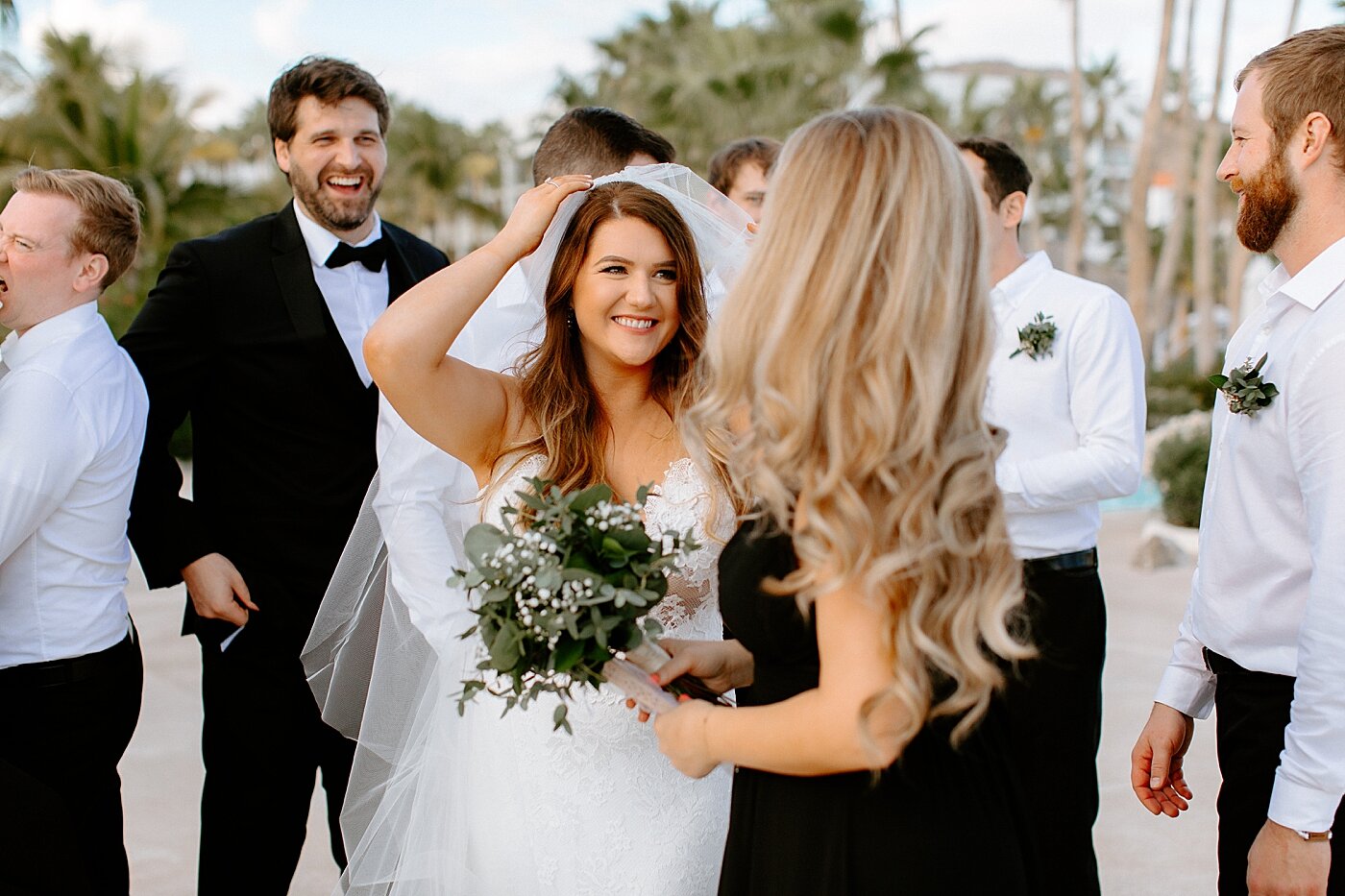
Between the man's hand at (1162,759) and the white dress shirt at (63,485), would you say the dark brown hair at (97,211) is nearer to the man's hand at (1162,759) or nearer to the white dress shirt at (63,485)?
the white dress shirt at (63,485)

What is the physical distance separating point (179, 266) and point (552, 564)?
7.10 feet

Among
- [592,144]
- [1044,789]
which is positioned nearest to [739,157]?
[592,144]

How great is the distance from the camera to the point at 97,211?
3.05 metres

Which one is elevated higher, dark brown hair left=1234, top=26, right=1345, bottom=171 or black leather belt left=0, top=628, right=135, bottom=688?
dark brown hair left=1234, top=26, right=1345, bottom=171

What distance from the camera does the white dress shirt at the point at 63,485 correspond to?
276 cm

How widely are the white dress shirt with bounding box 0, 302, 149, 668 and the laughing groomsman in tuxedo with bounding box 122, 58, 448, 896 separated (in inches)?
19.2

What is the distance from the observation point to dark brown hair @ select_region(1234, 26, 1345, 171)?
2320 millimetres

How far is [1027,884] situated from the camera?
77.6 inches

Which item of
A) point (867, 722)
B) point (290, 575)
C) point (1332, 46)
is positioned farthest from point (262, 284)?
point (1332, 46)

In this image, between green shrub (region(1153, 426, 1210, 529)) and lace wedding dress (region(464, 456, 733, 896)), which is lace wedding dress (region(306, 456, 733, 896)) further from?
green shrub (region(1153, 426, 1210, 529))

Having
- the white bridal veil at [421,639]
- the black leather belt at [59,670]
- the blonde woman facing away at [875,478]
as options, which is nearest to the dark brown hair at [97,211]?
the white bridal veil at [421,639]

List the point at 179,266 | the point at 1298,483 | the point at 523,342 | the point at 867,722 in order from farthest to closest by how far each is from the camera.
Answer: the point at 179,266 → the point at 523,342 → the point at 1298,483 → the point at 867,722

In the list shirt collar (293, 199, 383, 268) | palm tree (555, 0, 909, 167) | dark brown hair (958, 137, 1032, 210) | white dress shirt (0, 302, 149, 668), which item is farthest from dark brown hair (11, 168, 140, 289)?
palm tree (555, 0, 909, 167)

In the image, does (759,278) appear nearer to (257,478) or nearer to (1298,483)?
(1298,483)
